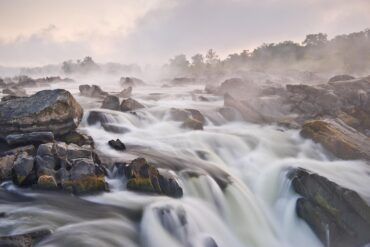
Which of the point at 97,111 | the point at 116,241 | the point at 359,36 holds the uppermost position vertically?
the point at 359,36

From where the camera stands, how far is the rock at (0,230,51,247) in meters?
9.20

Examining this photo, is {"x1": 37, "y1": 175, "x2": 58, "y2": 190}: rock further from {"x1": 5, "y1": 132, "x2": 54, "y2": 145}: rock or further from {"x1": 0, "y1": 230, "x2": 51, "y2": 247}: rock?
{"x1": 5, "y1": 132, "x2": 54, "y2": 145}: rock

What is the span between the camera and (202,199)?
14016mm

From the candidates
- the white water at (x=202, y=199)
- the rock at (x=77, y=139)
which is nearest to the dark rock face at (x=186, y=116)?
the white water at (x=202, y=199)

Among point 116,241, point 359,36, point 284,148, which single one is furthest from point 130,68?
point 116,241

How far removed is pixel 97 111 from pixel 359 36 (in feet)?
219

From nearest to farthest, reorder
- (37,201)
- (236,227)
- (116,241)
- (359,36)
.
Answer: (116,241)
(37,201)
(236,227)
(359,36)

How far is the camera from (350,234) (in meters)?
14.0

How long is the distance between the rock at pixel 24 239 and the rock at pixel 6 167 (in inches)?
157

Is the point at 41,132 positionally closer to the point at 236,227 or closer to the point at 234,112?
the point at 236,227

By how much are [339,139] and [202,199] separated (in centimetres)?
891

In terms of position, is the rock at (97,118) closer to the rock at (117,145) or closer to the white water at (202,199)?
the white water at (202,199)

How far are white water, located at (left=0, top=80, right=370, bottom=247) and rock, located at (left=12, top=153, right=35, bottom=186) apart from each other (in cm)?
60

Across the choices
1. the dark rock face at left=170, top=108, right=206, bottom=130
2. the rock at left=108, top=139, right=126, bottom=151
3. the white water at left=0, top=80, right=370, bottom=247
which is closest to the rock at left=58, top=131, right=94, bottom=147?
the white water at left=0, top=80, right=370, bottom=247
